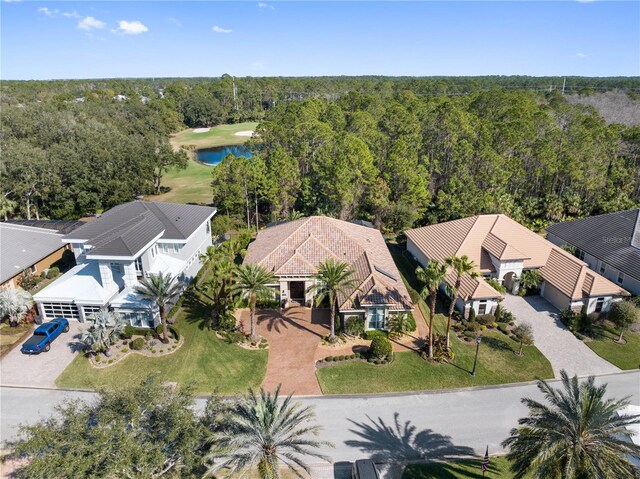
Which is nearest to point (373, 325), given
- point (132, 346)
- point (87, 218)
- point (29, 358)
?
point (132, 346)

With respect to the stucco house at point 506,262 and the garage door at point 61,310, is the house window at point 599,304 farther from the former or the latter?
the garage door at point 61,310

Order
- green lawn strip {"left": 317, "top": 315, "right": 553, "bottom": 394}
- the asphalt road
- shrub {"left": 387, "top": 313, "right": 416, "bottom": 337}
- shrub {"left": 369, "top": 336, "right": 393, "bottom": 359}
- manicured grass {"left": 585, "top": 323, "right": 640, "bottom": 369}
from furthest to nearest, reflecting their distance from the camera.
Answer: shrub {"left": 387, "top": 313, "right": 416, "bottom": 337} < manicured grass {"left": 585, "top": 323, "right": 640, "bottom": 369} < shrub {"left": 369, "top": 336, "right": 393, "bottom": 359} < green lawn strip {"left": 317, "top": 315, "right": 553, "bottom": 394} < the asphalt road

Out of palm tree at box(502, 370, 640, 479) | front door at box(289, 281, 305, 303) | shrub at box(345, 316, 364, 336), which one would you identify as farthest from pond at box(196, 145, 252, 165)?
palm tree at box(502, 370, 640, 479)

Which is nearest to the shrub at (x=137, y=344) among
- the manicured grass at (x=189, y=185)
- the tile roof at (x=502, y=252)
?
the tile roof at (x=502, y=252)

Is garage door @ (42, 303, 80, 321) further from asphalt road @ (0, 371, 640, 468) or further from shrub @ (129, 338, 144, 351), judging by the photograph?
asphalt road @ (0, 371, 640, 468)

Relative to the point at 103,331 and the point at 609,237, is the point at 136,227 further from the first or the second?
the point at 609,237
